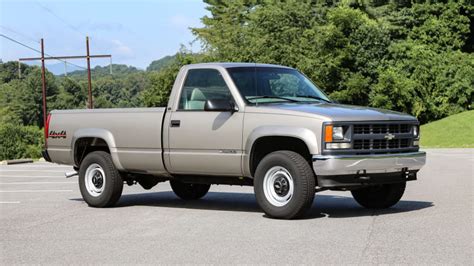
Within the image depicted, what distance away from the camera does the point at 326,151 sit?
9.32 metres

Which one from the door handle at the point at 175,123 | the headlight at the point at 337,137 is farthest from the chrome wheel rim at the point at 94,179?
the headlight at the point at 337,137

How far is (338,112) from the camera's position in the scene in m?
9.63

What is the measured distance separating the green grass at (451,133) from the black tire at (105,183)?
91.3ft

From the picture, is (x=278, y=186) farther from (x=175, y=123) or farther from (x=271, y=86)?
(x=175, y=123)

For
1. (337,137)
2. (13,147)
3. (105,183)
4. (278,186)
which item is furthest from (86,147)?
(13,147)

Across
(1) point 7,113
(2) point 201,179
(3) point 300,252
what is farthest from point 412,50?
(1) point 7,113

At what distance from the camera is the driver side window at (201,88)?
10.7 metres

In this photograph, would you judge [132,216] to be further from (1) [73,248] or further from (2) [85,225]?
(1) [73,248]

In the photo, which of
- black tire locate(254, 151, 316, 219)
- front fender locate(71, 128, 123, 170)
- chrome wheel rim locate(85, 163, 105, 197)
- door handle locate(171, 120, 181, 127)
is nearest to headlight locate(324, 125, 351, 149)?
black tire locate(254, 151, 316, 219)

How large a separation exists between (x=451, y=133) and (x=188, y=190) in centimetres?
3007

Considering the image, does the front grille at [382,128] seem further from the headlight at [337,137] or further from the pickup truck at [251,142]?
the headlight at [337,137]

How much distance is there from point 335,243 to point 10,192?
9.02 metres

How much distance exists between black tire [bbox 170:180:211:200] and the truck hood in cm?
306

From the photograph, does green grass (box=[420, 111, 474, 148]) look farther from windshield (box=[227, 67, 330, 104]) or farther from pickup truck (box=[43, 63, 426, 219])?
pickup truck (box=[43, 63, 426, 219])
